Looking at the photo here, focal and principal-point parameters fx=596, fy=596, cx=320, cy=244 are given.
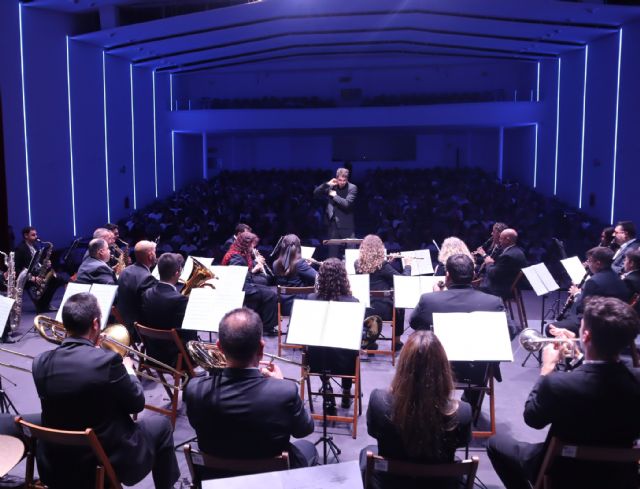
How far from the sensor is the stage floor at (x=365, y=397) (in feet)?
14.1

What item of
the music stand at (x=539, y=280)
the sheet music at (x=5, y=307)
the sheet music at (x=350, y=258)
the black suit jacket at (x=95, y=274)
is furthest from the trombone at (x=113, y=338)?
the music stand at (x=539, y=280)

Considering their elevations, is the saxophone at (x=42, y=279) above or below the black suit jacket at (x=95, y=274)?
below

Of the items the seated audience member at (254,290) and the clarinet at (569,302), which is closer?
the clarinet at (569,302)

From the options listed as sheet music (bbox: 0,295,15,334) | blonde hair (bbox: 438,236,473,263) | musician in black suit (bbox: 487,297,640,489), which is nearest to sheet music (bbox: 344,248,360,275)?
blonde hair (bbox: 438,236,473,263)

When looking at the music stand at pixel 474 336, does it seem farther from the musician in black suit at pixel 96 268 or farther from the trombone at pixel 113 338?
the musician in black suit at pixel 96 268

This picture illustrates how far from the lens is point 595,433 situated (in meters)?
2.66

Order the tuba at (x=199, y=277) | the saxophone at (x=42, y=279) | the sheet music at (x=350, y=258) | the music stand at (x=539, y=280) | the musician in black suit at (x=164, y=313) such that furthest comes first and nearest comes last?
the saxophone at (x=42, y=279), the sheet music at (x=350, y=258), the music stand at (x=539, y=280), the tuba at (x=199, y=277), the musician in black suit at (x=164, y=313)

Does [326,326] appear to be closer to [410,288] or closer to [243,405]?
[243,405]

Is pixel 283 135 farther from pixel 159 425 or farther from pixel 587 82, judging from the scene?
pixel 159 425

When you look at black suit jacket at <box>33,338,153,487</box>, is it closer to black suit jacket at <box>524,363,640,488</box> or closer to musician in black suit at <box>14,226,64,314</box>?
black suit jacket at <box>524,363,640,488</box>

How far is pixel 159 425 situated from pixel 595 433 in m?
2.28

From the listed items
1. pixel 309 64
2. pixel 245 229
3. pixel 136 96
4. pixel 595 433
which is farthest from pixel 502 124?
pixel 595 433

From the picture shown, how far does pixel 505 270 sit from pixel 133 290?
171 inches

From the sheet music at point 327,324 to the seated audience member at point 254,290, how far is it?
3030mm
